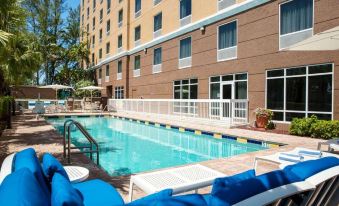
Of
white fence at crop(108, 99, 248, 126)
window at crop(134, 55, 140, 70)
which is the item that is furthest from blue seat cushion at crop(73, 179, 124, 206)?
window at crop(134, 55, 140, 70)

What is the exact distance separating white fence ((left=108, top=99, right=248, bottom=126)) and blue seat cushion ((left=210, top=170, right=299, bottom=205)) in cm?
1185

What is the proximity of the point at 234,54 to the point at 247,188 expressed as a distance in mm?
14747

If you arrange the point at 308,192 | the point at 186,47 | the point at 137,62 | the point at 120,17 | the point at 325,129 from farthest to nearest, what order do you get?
the point at 120,17 → the point at 137,62 → the point at 186,47 → the point at 325,129 → the point at 308,192

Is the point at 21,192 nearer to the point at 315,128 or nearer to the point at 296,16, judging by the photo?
the point at 315,128

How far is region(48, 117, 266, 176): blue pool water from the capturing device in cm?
855

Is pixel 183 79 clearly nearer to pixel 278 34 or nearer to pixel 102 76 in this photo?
pixel 278 34

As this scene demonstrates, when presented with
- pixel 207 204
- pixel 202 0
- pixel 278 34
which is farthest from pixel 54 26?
pixel 207 204

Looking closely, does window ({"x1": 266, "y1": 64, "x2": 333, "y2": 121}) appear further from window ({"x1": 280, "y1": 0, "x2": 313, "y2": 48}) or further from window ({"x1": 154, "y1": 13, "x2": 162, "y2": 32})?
window ({"x1": 154, "y1": 13, "x2": 162, "y2": 32})

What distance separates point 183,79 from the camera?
2031cm

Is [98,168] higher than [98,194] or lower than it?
lower

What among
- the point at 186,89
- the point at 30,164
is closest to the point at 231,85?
the point at 186,89

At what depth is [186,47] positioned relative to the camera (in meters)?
20.2

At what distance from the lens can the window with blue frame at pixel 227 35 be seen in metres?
16.0

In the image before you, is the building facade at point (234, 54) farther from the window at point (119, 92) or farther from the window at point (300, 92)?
the window at point (119, 92)
